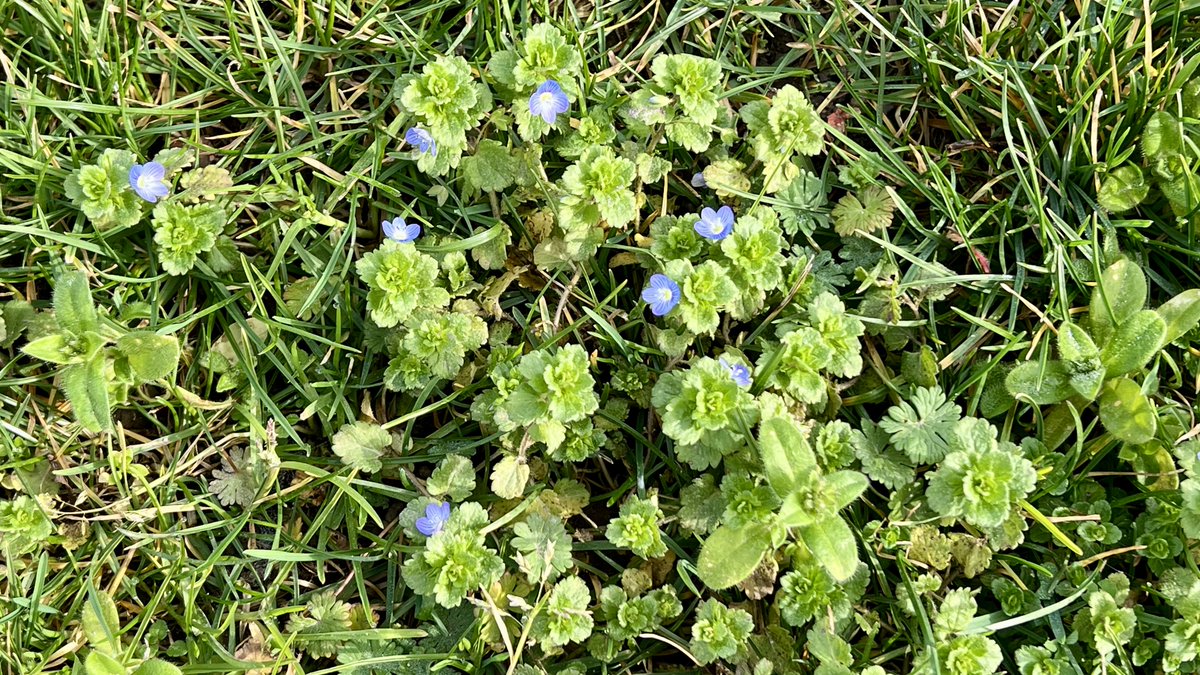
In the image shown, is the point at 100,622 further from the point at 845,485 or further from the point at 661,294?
the point at 845,485

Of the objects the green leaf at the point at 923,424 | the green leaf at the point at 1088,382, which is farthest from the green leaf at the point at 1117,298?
the green leaf at the point at 923,424

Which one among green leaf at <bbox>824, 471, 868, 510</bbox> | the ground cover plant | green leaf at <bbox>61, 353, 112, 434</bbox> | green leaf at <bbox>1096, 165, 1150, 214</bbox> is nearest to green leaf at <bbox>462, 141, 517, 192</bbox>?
the ground cover plant

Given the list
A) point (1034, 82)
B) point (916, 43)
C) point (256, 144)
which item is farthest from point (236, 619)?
point (1034, 82)

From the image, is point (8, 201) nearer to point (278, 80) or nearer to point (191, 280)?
point (191, 280)

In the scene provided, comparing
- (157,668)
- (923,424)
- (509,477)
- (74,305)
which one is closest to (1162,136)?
(923,424)

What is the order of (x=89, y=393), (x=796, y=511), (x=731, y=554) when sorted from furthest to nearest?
1. (x=89, y=393)
2. (x=731, y=554)
3. (x=796, y=511)

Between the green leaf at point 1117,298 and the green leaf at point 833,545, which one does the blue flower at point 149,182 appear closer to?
the green leaf at point 833,545
